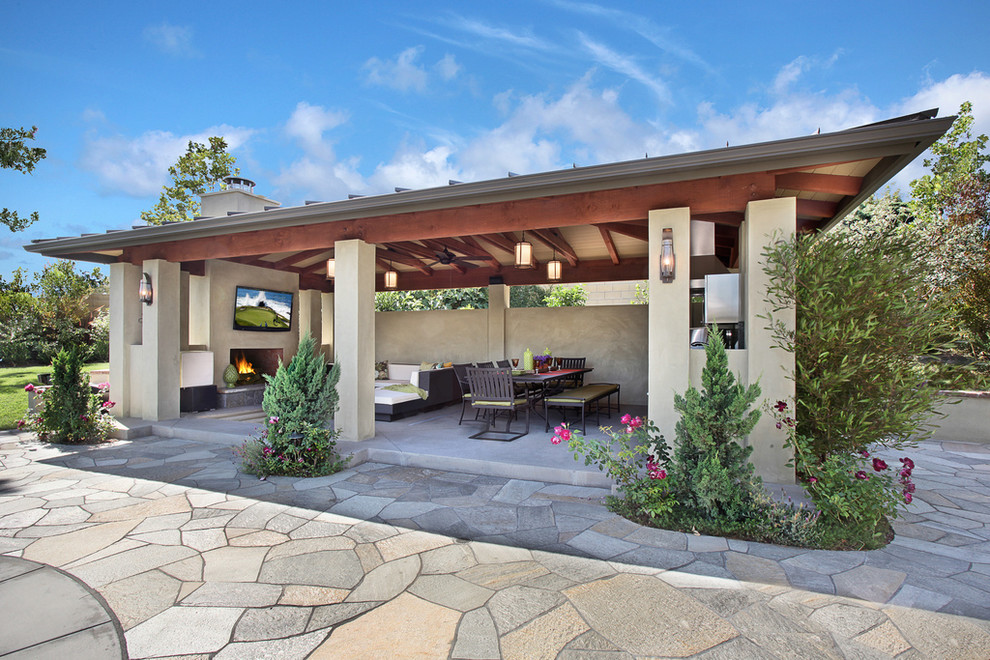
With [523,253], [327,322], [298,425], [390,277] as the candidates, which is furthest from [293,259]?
[298,425]

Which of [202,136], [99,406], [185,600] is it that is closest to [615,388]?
[185,600]

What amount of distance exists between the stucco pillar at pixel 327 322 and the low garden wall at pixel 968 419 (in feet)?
37.5

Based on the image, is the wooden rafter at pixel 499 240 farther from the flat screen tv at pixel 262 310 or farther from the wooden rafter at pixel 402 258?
the flat screen tv at pixel 262 310

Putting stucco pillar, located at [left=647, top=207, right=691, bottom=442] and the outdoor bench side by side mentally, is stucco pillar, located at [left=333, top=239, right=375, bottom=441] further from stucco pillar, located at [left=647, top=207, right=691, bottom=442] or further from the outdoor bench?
stucco pillar, located at [left=647, top=207, right=691, bottom=442]

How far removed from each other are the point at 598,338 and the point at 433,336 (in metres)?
3.92

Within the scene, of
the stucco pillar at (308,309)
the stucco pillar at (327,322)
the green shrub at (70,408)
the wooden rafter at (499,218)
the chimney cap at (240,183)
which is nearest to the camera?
the wooden rafter at (499,218)

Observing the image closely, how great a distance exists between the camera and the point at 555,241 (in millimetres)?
7418

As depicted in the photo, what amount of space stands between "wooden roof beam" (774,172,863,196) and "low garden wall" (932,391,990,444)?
4.84 metres

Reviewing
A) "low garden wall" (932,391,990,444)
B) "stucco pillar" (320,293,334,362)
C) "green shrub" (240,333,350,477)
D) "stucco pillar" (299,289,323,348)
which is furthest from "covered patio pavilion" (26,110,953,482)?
"low garden wall" (932,391,990,444)

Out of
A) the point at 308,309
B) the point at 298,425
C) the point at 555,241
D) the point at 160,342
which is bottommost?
the point at 298,425

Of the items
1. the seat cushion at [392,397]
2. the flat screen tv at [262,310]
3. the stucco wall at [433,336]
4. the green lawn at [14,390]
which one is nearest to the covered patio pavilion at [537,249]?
the flat screen tv at [262,310]

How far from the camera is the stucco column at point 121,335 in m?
7.20

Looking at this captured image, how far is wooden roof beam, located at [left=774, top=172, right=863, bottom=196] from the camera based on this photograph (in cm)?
408

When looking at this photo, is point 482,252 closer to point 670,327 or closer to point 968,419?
point 670,327
